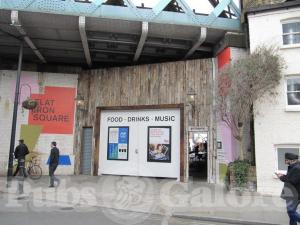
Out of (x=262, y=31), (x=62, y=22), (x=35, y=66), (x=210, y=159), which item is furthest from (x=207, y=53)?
(x=35, y=66)

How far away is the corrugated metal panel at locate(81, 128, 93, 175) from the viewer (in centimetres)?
1855

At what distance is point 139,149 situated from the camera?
58.0ft

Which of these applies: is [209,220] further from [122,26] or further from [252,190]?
[122,26]

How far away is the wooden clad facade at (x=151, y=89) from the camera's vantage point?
16562 millimetres

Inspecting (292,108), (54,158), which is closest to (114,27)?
(54,158)

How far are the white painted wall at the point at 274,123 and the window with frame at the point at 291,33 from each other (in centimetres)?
23

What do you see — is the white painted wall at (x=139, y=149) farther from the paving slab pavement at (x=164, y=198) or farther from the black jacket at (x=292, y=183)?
the black jacket at (x=292, y=183)

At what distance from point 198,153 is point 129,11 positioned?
8.55 m

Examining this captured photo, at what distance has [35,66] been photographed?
A: 1994cm

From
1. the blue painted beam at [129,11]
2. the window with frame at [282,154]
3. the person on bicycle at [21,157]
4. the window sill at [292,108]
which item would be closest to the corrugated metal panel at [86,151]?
the person on bicycle at [21,157]

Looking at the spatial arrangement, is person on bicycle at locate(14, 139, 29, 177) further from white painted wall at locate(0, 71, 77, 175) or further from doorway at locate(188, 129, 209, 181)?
doorway at locate(188, 129, 209, 181)

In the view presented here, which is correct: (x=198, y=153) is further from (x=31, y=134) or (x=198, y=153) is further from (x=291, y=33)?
(x=31, y=134)

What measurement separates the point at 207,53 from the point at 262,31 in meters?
4.83

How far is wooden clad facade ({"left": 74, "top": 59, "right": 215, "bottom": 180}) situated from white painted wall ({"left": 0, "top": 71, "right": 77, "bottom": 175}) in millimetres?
572
